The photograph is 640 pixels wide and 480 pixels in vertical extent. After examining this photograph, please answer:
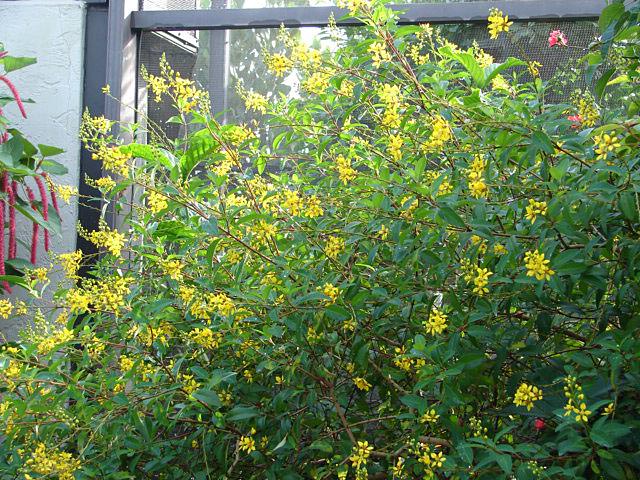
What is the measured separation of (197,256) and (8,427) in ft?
1.89

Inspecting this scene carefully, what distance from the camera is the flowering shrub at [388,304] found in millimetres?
1354

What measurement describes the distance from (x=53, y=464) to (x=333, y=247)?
2.50 ft

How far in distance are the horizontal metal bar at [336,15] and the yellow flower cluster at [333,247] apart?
1.47 m

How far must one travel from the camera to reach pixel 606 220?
128cm

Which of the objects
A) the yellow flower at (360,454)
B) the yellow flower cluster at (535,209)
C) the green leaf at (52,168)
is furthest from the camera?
the green leaf at (52,168)

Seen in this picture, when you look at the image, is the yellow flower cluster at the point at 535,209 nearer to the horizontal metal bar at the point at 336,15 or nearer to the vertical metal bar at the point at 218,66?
the horizontal metal bar at the point at 336,15

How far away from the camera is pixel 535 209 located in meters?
1.34

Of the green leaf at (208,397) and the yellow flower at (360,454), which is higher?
the green leaf at (208,397)

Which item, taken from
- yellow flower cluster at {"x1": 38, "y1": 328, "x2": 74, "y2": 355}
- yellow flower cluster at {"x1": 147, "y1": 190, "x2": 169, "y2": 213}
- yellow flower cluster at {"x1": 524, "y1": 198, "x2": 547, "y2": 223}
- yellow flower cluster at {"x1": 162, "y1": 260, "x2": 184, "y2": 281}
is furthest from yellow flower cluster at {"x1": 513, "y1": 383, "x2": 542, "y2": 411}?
yellow flower cluster at {"x1": 38, "y1": 328, "x2": 74, "y2": 355}

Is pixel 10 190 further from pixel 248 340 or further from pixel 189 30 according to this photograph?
pixel 248 340

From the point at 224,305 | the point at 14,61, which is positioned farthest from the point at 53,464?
the point at 14,61

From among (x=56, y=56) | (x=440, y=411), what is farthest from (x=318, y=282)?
Result: (x=56, y=56)

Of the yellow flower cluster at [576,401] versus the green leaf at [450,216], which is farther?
the green leaf at [450,216]

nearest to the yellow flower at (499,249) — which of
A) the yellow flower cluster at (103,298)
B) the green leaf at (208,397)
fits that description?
the green leaf at (208,397)
